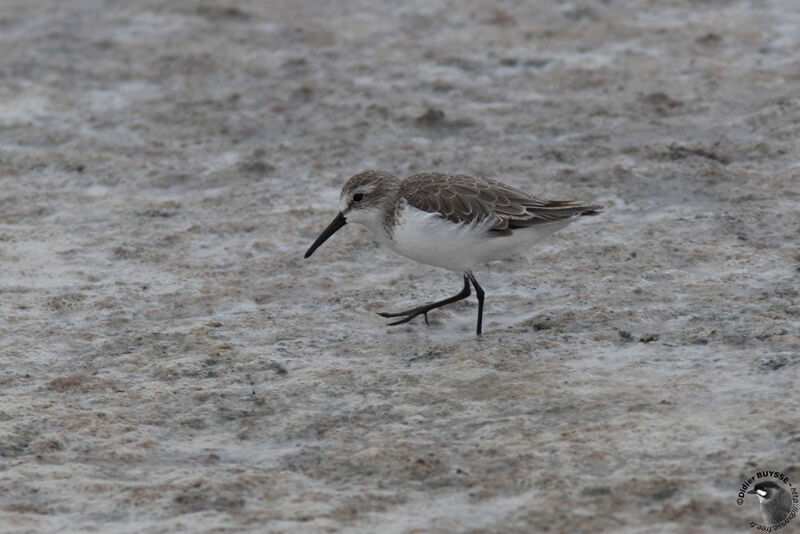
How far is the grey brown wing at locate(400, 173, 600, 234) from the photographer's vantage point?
6035mm

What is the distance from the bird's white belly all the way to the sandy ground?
0.43 meters

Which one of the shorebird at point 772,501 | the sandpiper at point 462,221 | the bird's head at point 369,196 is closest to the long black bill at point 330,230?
the bird's head at point 369,196

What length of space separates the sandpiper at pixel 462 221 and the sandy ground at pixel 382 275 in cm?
42

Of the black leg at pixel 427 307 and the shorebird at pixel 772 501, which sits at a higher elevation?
the shorebird at pixel 772 501

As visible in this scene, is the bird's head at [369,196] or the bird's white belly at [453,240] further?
the bird's head at [369,196]

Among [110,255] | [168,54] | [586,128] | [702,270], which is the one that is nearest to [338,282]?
[110,255]

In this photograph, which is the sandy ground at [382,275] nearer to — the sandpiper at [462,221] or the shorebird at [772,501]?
the shorebird at [772,501]

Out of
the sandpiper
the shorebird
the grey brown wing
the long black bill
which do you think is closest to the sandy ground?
the shorebird

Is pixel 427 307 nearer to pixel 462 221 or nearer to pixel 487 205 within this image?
pixel 462 221

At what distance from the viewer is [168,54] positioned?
419 inches

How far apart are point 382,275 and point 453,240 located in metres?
1.08

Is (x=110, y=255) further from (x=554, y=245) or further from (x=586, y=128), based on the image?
(x=586, y=128)

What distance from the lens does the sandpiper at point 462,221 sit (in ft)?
19.8

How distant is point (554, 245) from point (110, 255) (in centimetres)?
292
